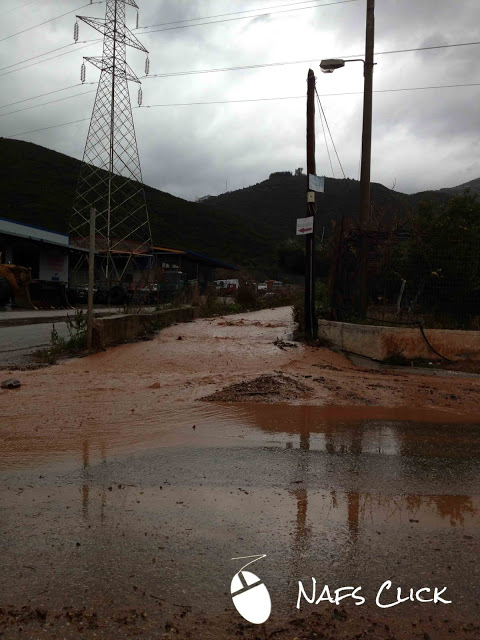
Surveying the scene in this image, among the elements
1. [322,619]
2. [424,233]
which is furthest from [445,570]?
[424,233]

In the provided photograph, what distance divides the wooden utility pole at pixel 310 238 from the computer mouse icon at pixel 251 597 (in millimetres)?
9803

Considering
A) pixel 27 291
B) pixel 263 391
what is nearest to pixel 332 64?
pixel 263 391

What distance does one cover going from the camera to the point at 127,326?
1249 cm

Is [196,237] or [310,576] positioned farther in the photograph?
[196,237]

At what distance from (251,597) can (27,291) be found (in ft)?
79.1

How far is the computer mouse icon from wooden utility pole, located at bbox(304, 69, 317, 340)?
9.80 m

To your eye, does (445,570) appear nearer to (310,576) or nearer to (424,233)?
(310,576)

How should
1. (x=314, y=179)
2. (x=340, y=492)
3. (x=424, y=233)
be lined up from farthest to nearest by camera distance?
(x=314, y=179) → (x=424, y=233) → (x=340, y=492)

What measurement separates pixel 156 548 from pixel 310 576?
82 cm

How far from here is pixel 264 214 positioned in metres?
99.5

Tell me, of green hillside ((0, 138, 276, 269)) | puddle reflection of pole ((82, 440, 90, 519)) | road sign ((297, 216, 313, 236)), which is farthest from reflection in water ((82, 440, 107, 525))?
green hillside ((0, 138, 276, 269))

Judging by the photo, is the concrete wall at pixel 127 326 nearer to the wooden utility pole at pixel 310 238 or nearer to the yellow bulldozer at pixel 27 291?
the wooden utility pole at pixel 310 238

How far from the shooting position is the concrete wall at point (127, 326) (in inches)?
429

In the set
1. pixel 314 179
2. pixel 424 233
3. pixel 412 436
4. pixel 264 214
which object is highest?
pixel 264 214
